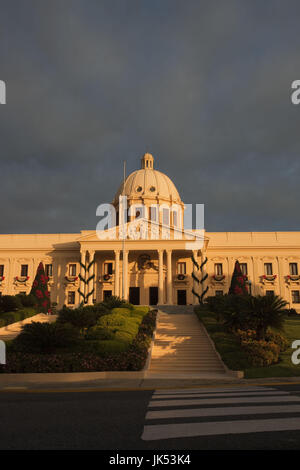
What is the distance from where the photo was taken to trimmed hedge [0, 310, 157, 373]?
60.7 ft

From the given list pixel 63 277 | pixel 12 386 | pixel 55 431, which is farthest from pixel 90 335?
pixel 63 277

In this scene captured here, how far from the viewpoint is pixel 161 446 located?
5.73 meters

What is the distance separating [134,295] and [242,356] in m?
37.5

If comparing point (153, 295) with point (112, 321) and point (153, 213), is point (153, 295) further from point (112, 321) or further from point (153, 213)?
point (112, 321)

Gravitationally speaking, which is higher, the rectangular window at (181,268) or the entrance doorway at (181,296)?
the rectangular window at (181,268)

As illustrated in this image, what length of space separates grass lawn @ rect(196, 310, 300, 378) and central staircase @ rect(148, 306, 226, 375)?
2.30 ft

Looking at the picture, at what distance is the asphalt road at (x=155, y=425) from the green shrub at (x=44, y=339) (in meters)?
11.2

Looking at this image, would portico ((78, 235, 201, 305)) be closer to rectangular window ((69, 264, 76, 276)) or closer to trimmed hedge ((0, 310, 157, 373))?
rectangular window ((69, 264, 76, 276))

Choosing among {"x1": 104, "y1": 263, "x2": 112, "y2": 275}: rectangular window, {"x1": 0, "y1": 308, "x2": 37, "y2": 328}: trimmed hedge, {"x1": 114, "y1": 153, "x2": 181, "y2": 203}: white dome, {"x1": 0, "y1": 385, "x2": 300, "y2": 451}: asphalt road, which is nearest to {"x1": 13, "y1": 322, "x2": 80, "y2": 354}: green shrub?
{"x1": 0, "y1": 385, "x2": 300, "y2": 451}: asphalt road

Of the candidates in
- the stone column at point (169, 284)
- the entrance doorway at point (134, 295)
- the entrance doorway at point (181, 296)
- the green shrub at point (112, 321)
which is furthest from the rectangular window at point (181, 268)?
the green shrub at point (112, 321)

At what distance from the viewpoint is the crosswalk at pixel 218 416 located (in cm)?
653

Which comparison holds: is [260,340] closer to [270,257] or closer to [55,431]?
[55,431]

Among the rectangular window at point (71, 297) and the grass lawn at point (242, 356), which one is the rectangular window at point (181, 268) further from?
the grass lawn at point (242, 356)

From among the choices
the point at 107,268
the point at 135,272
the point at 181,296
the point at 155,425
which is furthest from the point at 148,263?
the point at 155,425
